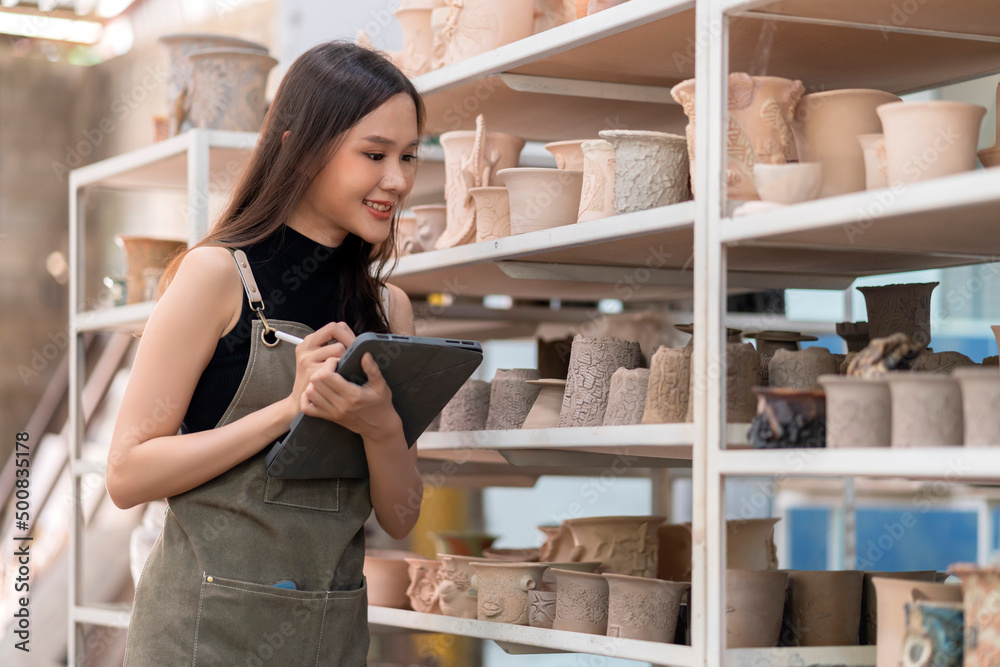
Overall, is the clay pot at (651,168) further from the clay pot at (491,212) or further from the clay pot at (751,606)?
the clay pot at (751,606)

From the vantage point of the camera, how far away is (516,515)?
5.28 meters

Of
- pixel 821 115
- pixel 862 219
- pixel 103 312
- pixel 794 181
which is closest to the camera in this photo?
pixel 862 219

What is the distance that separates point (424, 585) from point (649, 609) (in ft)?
2.13

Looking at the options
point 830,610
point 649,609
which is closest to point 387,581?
point 649,609

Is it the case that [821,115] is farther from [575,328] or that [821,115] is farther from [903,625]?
[575,328]

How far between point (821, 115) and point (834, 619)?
2.80 feet

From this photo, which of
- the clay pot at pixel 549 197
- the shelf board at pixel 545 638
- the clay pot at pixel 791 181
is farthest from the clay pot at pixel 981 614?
the clay pot at pixel 549 197

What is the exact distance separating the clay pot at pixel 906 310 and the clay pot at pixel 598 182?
0.49m

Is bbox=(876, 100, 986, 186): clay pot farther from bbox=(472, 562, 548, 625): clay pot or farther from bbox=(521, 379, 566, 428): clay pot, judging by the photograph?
bbox=(472, 562, 548, 625): clay pot

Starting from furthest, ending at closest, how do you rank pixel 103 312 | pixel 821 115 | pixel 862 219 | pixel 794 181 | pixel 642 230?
1. pixel 103 312
2. pixel 642 230
3. pixel 821 115
4. pixel 794 181
5. pixel 862 219

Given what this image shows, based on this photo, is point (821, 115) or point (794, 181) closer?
point (794, 181)

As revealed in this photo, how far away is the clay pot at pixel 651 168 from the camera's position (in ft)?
6.39

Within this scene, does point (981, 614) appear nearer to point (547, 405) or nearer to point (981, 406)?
point (981, 406)

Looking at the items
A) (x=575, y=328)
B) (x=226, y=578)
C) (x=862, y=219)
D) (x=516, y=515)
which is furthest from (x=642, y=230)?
(x=516, y=515)
